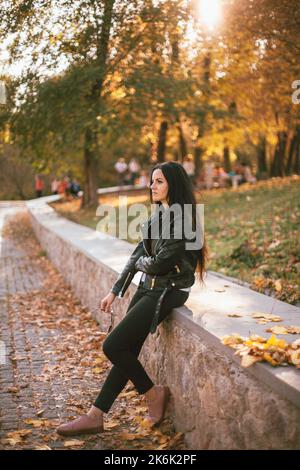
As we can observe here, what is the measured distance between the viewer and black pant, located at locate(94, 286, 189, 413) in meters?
4.16

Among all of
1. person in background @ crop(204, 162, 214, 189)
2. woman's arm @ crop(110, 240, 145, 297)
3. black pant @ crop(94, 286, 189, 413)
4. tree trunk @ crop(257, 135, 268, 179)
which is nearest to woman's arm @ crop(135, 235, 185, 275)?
black pant @ crop(94, 286, 189, 413)

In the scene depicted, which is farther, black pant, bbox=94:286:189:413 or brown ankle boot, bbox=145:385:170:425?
brown ankle boot, bbox=145:385:170:425

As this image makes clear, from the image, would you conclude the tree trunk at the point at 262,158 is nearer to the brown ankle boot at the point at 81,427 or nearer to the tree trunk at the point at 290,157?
the tree trunk at the point at 290,157

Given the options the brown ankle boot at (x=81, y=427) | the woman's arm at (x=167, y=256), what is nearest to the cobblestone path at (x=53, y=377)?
the brown ankle boot at (x=81, y=427)

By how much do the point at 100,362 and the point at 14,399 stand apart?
1208mm

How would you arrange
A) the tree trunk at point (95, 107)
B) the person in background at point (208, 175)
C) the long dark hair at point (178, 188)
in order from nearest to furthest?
the long dark hair at point (178, 188) < the tree trunk at point (95, 107) < the person in background at point (208, 175)

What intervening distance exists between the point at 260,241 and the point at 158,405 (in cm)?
527

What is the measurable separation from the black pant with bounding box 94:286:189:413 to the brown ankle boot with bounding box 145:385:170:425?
4.3 inches

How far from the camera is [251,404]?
3.10m

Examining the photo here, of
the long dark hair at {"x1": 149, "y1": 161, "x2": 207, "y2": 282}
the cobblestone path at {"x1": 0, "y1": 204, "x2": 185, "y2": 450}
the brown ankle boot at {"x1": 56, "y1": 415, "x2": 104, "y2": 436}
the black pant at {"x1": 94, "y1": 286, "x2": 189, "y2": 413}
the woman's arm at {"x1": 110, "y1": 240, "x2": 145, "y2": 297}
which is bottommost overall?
the cobblestone path at {"x1": 0, "y1": 204, "x2": 185, "y2": 450}

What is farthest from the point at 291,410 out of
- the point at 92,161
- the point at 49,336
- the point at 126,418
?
the point at 92,161

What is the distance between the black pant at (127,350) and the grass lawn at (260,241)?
122cm

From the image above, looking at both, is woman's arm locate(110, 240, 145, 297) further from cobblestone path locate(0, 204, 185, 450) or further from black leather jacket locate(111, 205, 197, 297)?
cobblestone path locate(0, 204, 185, 450)

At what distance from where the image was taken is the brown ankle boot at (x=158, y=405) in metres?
4.34
